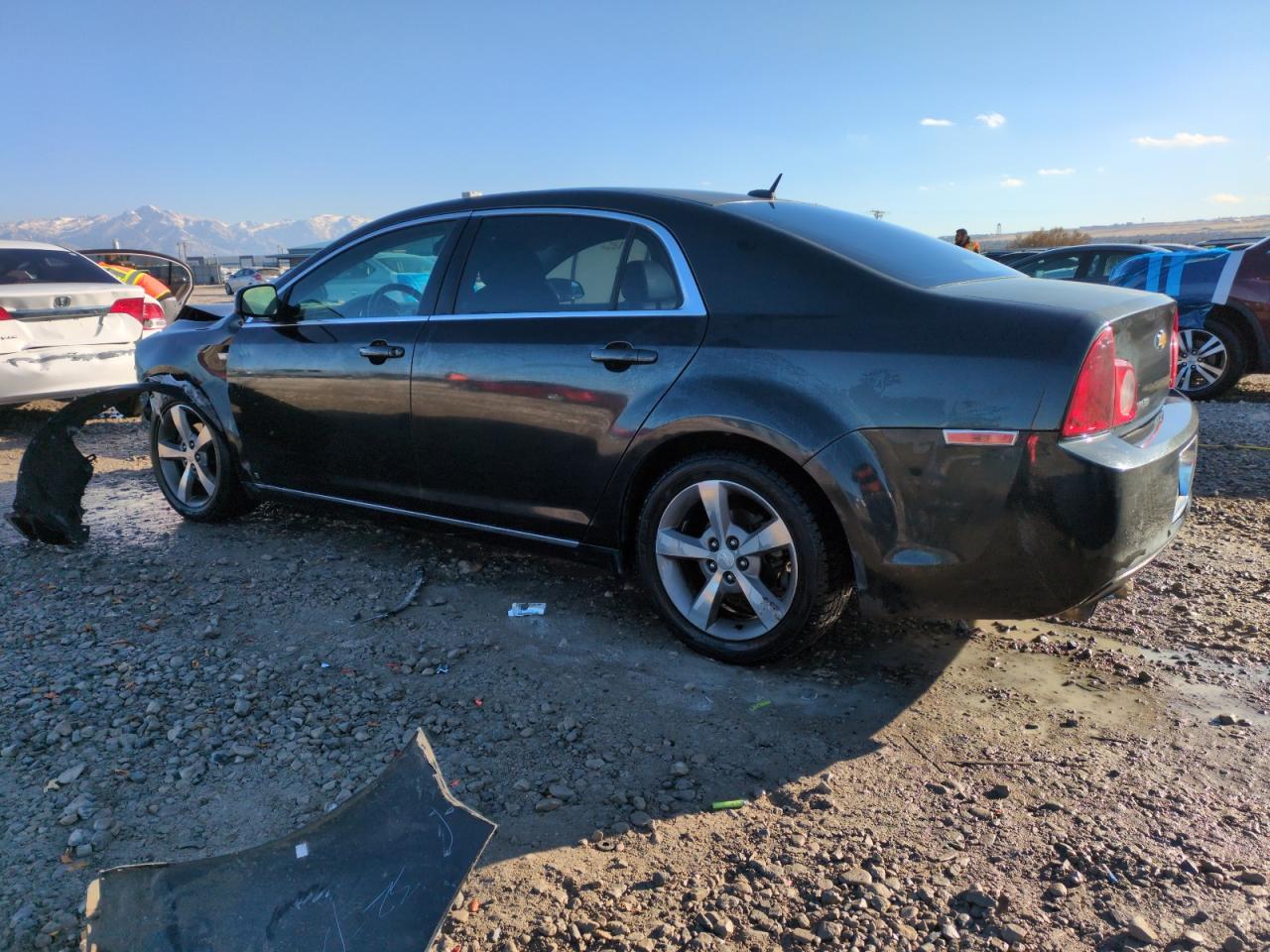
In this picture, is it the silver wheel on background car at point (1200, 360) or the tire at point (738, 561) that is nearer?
the tire at point (738, 561)

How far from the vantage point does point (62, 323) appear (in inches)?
287

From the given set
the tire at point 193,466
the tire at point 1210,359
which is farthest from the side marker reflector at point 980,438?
the tire at point 1210,359

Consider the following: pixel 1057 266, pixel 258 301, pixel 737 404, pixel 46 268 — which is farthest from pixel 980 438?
pixel 1057 266

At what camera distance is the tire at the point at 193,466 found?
16.0 ft

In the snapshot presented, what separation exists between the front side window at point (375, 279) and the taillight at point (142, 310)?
4180mm

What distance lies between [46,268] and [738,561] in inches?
297

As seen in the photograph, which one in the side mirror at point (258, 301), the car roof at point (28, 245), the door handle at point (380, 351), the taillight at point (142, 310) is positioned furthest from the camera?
the car roof at point (28, 245)

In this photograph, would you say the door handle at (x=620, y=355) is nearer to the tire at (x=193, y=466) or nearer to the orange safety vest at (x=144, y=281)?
the tire at (x=193, y=466)

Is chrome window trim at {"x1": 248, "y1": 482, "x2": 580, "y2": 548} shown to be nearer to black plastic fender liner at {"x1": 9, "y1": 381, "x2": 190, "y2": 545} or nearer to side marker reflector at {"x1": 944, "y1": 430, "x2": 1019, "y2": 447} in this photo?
black plastic fender liner at {"x1": 9, "y1": 381, "x2": 190, "y2": 545}

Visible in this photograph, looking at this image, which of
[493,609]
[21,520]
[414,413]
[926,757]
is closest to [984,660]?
[926,757]

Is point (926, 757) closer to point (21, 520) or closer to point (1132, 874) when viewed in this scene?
point (1132, 874)

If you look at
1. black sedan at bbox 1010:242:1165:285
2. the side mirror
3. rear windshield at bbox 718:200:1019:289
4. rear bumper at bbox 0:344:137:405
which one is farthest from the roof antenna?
black sedan at bbox 1010:242:1165:285

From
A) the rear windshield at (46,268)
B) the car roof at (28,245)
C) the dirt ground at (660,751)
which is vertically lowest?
the dirt ground at (660,751)

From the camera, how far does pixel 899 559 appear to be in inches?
113
